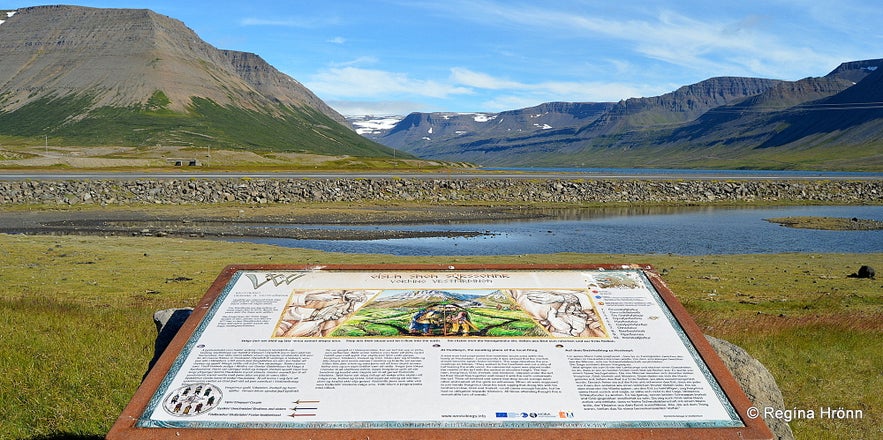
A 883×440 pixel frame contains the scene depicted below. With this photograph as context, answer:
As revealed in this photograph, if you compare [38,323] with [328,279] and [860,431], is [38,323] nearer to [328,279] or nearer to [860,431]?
[328,279]

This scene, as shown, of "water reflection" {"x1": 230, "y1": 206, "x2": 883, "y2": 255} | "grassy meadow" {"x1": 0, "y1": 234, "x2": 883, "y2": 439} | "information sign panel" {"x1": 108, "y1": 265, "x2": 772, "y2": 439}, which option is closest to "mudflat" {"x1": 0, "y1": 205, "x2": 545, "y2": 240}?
"water reflection" {"x1": 230, "y1": 206, "x2": 883, "y2": 255}

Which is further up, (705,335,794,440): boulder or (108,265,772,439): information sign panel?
(108,265,772,439): information sign panel

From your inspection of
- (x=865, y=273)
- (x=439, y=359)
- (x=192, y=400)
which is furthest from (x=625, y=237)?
(x=192, y=400)

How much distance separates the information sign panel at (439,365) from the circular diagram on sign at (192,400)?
0.01 m

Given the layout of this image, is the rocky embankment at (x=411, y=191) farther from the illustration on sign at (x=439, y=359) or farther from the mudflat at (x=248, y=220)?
the illustration on sign at (x=439, y=359)

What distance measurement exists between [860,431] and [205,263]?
22539 mm

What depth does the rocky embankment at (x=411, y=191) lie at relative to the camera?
59.2 m

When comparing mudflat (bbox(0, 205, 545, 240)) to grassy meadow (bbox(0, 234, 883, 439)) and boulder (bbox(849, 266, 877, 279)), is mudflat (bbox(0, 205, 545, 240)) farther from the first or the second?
boulder (bbox(849, 266, 877, 279))

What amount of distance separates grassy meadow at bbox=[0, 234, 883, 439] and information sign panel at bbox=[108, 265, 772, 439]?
3.10 metres

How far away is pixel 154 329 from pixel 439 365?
8.29 metres

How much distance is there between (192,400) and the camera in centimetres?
661

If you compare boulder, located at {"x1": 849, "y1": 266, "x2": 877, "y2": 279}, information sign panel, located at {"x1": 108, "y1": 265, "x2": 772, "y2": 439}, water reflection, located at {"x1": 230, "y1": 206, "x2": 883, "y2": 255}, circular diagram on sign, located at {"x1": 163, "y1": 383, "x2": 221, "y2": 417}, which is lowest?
water reflection, located at {"x1": 230, "y1": 206, "x2": 883, "y2": 255}

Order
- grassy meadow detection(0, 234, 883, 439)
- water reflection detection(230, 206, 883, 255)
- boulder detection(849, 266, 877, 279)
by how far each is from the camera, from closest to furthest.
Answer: grassy meadow detection(0, 234, 883, 439) → boulder detection(849, 266, 877, 279) → water reflection detection(230, 206, 883, 255)

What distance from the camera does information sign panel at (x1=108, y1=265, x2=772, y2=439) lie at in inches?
248
